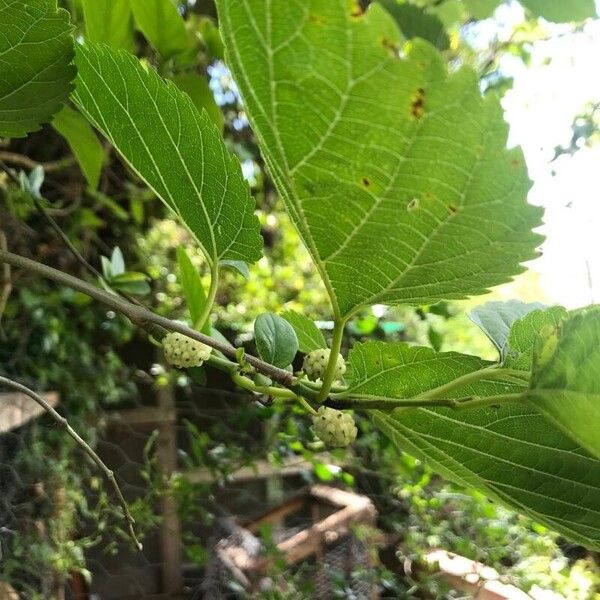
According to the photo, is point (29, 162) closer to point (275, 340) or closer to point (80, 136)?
point (80, 136)

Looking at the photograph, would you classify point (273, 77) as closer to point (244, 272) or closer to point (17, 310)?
point (244, 272)

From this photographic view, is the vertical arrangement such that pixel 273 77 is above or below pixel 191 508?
above

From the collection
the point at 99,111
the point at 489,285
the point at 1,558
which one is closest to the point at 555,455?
the point at 489,285

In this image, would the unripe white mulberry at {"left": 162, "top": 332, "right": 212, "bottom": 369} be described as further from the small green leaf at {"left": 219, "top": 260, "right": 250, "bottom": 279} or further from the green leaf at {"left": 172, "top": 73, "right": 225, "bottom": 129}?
the green leaf at {"left": 172, "top": 73, "right": 225, "bottom": 129}

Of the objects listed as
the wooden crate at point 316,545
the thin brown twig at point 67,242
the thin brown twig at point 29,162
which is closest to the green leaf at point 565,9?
the thin brown twig at point 67,242

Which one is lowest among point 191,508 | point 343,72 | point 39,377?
point 191,508

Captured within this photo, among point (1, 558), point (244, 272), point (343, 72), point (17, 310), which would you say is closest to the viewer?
point (343, 72)

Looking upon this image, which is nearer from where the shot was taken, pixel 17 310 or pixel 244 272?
pixel 244 272

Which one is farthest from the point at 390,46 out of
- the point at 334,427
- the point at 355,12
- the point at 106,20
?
the point at 106,20
